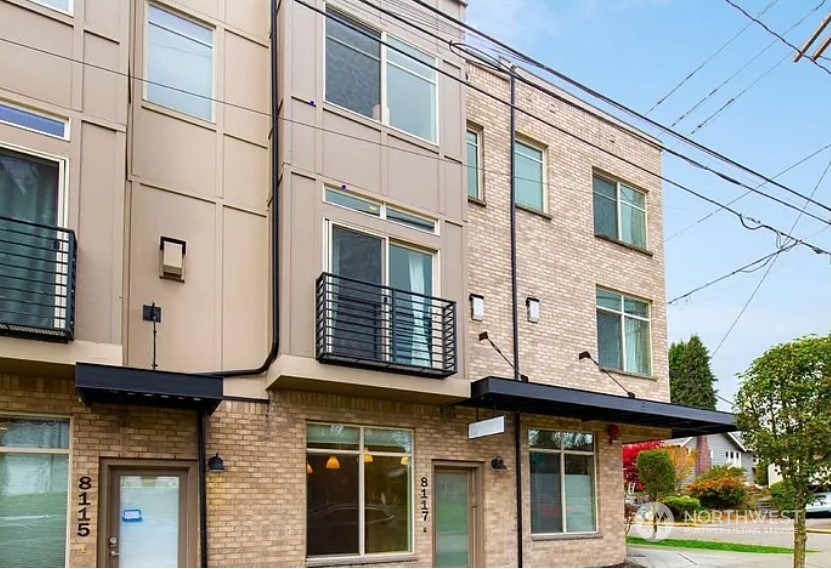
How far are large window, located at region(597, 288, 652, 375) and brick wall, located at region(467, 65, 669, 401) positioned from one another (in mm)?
194

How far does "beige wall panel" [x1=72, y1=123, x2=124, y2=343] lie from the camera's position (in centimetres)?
925

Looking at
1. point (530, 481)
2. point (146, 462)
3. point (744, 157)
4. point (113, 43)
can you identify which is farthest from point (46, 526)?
point (744, 157)

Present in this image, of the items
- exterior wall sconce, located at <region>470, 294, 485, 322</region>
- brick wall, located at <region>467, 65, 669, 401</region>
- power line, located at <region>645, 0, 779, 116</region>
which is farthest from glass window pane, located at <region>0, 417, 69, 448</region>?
power line, located at <region>645, 0, 779, 116</region>

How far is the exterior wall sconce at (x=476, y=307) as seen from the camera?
45.1ft

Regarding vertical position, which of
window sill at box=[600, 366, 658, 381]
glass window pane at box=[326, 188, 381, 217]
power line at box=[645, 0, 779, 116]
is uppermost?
power line at box=[645, 0, 779, 116]

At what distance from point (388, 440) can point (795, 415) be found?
587cm

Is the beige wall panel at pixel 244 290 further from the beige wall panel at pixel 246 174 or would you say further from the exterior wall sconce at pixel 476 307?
the exterior wall sconce at pixel 476 307

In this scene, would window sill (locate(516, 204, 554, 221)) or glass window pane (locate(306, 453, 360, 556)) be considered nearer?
glass window pane (locate(306, 453, 360, 556))

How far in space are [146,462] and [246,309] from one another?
7.65ft

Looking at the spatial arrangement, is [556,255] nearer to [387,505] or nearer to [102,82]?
[387,505]

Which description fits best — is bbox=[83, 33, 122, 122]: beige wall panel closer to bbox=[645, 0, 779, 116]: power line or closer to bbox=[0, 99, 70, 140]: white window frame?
bbox=[0, 99, 70, 140]: white window frame

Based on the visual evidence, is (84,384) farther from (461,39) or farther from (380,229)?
(461,39)

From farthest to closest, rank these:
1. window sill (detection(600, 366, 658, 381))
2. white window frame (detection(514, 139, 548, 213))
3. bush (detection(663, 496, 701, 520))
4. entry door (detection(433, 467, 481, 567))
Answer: bush (detection(663, 496, 701, 520)), window sill (detection(600, 366, 658, 381)), white window frame (detection(514, 139, 548, 213)), entry door (detection(433, 467, 481, 567))

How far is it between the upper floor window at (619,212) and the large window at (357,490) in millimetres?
6708
